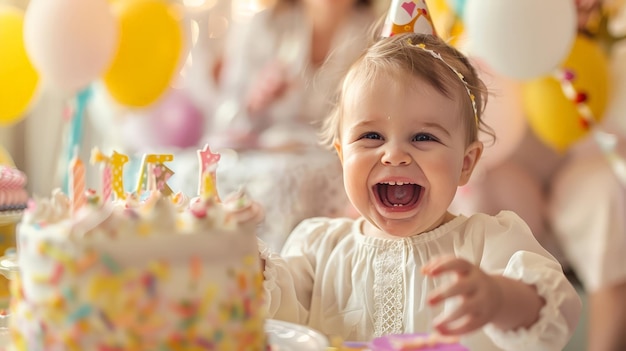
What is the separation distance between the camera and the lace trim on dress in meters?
1.25

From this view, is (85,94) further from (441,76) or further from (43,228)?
(43,228)

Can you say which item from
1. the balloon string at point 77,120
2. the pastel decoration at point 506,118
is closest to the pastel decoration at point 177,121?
the balloon string at point 77,120

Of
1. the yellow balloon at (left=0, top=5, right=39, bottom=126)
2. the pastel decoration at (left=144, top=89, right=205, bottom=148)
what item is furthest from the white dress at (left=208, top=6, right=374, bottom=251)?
the yellow balloon at (left=0, top=5, right=39, bottom=126)

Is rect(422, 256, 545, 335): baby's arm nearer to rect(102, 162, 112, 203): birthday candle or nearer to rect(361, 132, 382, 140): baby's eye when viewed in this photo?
rect(361, 132, 382, 140): baby's eye

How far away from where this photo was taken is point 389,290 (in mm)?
1272

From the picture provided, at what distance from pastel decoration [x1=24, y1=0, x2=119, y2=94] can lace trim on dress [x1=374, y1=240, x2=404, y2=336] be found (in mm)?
1407

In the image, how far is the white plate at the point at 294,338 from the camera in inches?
35.7

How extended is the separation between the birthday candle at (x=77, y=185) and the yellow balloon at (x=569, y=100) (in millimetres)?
1786

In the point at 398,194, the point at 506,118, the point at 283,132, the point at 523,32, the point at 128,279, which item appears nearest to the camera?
the point at 128,279

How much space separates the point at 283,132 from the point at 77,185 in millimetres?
2325

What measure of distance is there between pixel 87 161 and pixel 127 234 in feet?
11.8

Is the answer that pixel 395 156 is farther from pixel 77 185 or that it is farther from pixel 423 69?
pixel 77 185

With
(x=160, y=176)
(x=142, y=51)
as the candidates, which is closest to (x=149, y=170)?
(x=160, y=176)

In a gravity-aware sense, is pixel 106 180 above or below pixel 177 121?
below
